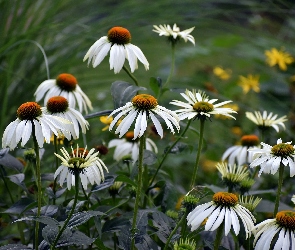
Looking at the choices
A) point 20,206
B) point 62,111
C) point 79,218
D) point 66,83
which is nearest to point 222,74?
point 66,83

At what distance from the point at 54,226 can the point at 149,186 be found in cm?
39

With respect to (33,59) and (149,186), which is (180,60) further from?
(149,186)

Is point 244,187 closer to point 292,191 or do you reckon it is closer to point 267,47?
point 292,191

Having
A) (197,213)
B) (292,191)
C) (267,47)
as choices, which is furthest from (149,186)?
(267,47)

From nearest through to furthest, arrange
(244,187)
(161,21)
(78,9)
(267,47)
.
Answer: (244,187) → (161,21) → (78,9) → (267,47)

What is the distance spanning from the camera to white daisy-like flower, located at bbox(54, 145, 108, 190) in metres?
1.00

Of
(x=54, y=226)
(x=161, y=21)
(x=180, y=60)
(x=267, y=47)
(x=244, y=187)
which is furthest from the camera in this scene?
(x=180, y=60)

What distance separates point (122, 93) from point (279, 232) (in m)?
0.47

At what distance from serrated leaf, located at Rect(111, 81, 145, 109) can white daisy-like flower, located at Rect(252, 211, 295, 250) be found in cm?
41

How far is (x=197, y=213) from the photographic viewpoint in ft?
3.43

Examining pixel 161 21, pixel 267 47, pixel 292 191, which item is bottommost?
pixel 292 191

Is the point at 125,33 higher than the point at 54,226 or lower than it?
higher

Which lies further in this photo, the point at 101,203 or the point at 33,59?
the point at 33,59

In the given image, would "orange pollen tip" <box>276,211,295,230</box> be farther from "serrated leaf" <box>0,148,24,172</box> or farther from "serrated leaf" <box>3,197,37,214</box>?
"serrated leaf" <box>0,148,24,172</box>
